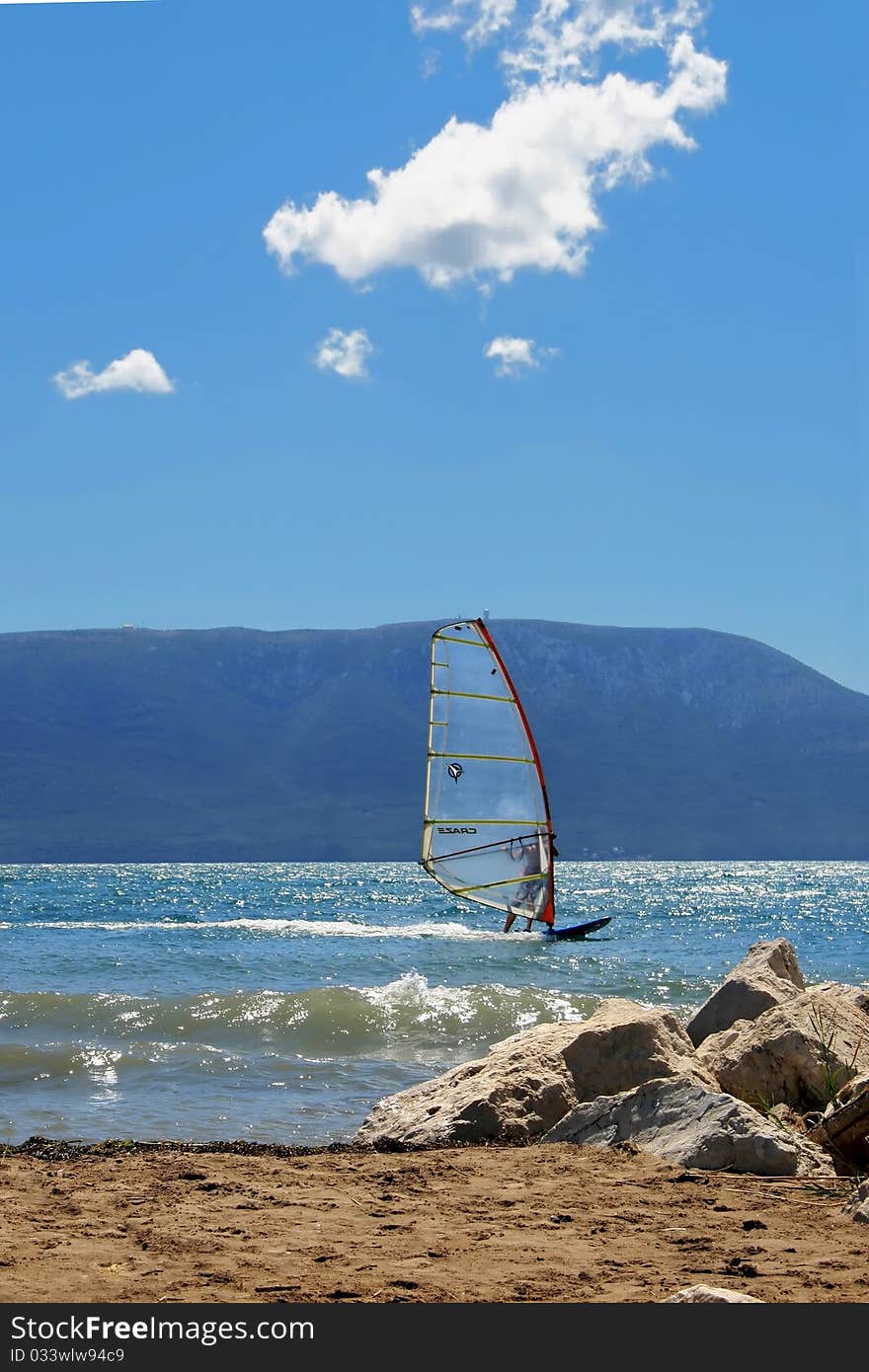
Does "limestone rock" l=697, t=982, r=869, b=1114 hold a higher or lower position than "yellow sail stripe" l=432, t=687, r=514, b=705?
lower

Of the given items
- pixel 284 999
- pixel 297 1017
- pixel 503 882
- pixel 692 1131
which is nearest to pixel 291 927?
pixel 503 882

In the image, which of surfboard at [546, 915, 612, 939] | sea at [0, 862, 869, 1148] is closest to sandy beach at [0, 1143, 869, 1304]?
sea at [0, 862, 869, 1148]

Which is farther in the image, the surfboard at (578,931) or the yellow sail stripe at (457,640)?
the surfboard at (578,931)

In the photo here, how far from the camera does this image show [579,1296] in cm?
416

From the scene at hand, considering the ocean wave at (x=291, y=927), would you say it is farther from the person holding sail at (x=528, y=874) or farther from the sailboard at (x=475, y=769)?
the sailboard at (x=475, y=769)

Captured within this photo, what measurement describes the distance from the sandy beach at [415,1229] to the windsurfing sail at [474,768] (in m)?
11.4

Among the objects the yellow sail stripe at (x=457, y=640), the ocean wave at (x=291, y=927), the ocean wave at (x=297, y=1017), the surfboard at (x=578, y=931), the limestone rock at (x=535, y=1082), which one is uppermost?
the yellow sail stripe at (x=457, y=640)

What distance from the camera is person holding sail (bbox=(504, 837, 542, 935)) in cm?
1978

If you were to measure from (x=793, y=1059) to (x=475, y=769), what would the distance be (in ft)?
36.7

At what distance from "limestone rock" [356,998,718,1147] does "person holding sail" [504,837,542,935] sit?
1160cm

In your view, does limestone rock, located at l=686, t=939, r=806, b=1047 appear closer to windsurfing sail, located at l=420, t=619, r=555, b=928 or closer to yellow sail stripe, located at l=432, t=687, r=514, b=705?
windsurfing sail, located at l=420, t=619, r=555, b=928

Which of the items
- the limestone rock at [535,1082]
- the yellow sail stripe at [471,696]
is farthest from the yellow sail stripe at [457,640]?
the limestone rock at [535,1082]

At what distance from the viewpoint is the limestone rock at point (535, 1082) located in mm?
7090
